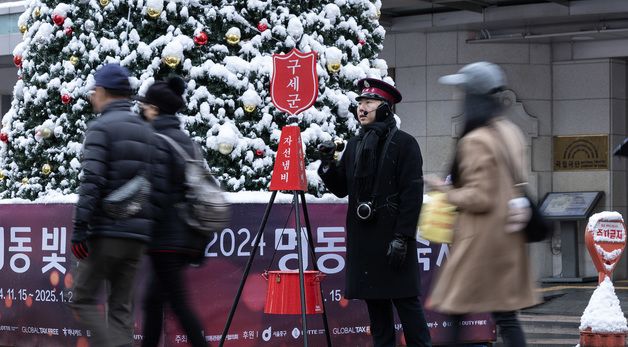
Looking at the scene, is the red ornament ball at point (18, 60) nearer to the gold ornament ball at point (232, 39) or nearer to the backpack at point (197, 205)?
the gold ornament ball at point (232, 39)

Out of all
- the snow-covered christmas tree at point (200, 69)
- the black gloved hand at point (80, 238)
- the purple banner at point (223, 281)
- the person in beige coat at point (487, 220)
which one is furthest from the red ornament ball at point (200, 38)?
the person in beige coat at point (487, 220)

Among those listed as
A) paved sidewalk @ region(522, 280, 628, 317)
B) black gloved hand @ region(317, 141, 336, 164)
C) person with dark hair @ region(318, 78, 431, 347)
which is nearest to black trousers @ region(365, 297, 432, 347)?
person with dark hair @ region(318, 78, 431, 347)

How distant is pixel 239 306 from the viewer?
869cm

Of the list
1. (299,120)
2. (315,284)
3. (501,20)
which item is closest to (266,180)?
(299,120)

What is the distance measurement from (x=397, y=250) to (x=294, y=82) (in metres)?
1.71

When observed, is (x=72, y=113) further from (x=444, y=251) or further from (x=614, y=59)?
(x=614, y=59)

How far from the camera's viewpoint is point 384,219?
25.0 feet

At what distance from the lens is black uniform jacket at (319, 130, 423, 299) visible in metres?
7.52

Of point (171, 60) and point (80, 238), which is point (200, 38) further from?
point (80, 238)

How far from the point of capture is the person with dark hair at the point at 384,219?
752 centimetres

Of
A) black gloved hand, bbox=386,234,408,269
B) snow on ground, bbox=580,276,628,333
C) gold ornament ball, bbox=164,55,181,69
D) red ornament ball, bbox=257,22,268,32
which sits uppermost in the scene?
red ornament ball, bbox=257,22,268,32

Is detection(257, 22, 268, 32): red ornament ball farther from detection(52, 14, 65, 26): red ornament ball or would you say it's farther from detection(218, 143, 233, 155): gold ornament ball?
detection(52, 14, 65, 26): red ornament ball

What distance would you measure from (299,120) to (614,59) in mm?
9428

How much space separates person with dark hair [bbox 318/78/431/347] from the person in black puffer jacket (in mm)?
1325
